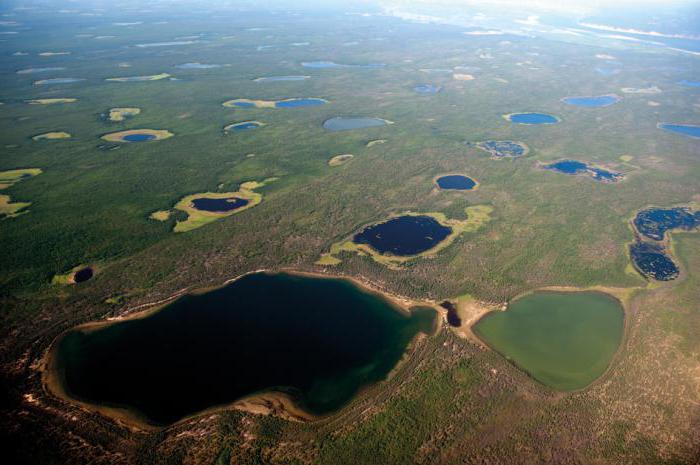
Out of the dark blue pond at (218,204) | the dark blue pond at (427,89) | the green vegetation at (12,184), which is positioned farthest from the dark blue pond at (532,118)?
the green vegetation at (12,184)

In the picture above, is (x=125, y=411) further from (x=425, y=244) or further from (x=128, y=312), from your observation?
(x=425, y=244)

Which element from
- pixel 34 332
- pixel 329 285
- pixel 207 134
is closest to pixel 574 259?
pixel 329 285

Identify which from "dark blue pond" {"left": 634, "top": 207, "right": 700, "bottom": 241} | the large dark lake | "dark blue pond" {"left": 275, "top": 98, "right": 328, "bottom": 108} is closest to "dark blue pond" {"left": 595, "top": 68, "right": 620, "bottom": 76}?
"dark blue pond" {"left": 275, "top": 98, "right": 328, "bottom": 108}

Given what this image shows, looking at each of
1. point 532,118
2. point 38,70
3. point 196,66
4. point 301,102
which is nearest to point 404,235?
point 532,118

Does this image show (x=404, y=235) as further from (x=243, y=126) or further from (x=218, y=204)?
(x=243, y=126)

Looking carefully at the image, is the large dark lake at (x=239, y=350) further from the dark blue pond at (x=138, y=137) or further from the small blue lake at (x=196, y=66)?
the small blue lake at (x=196, y=66)

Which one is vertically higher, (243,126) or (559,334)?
(243,126)
